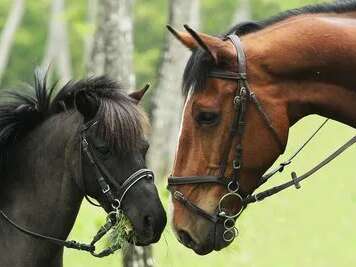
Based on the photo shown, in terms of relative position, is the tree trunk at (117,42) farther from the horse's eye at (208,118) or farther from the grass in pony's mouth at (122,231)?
the horse's eye at (208,118)

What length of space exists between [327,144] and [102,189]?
7.71 meters

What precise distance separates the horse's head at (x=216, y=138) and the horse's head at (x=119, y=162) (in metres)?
0.85

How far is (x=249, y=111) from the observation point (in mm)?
5219

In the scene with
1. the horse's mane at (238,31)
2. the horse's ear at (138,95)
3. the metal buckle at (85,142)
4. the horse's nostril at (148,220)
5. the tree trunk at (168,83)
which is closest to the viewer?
the horse's mane at (238,31)

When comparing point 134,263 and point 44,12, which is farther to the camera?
point 44,12

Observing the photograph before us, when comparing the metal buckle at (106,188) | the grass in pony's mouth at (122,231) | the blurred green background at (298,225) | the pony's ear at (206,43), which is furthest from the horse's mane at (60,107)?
the blurred green background at (298,225)

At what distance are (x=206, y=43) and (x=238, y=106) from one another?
399 mm

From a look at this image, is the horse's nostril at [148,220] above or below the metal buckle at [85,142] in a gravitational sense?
below

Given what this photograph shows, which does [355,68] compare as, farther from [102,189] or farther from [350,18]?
[102,189]

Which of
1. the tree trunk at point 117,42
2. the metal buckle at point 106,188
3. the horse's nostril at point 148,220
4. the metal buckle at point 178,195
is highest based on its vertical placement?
the metal buckle at point 178,195

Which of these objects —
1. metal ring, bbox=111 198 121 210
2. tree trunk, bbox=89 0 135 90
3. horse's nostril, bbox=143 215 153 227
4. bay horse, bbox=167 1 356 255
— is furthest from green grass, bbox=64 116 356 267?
bay horse, bbox=167 1 356 255

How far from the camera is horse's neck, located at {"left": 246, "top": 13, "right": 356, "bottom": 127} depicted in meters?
5.30

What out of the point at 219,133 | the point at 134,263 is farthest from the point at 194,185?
the point at 134,263

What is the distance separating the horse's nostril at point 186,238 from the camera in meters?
5.27
